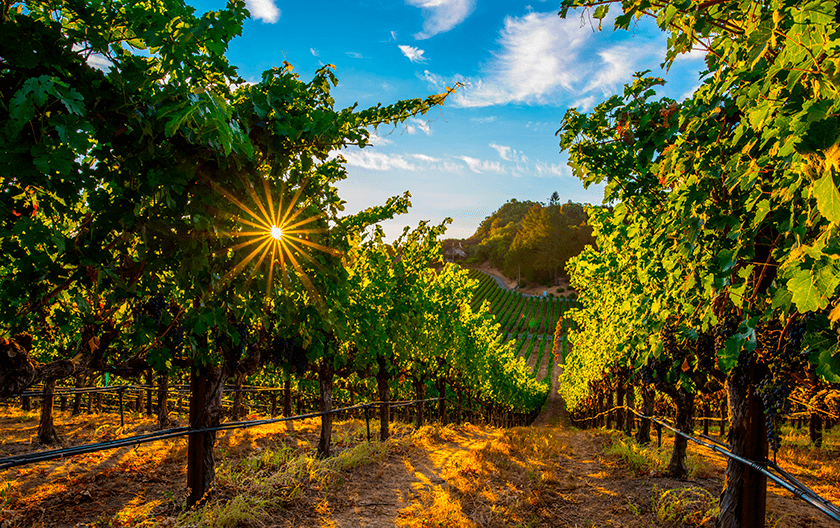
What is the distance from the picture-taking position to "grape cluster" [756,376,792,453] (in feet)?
10.6

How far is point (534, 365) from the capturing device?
48.9 meters

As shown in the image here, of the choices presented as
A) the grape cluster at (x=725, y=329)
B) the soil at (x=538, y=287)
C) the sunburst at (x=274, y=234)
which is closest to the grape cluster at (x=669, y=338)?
the grape cluster at (x=725, y=329)

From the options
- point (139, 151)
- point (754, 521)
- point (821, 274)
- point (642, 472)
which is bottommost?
point (642, 472)

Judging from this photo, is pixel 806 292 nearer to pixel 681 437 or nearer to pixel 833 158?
pixel 833 158

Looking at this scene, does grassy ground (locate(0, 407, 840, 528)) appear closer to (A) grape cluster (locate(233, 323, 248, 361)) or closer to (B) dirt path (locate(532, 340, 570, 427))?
(A) grape cluster (locate(233, 323, 248, 361))

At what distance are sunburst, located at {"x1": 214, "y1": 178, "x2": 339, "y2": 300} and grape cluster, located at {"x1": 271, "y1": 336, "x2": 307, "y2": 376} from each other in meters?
3.46

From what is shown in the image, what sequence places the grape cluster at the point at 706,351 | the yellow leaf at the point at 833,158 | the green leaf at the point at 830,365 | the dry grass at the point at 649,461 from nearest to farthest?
the yellow leaf at the point at 833,158
the green leaf at the point at 830,365
the grape cluster at the point at 706,351
the dry grass at the point at 649,461

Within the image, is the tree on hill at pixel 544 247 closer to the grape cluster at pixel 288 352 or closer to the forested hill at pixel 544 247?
the forested hill at pixel 544 247

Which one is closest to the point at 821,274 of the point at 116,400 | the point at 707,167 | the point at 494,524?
the point at 707,167

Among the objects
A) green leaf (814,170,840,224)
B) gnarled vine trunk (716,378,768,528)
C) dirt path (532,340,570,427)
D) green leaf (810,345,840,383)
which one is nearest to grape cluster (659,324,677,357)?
gnarled vine trunk (716,378,768,528)

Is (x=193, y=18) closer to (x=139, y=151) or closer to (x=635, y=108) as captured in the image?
(x=139, y=151)

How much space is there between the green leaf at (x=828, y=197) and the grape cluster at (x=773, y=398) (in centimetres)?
276

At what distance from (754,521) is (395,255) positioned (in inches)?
331

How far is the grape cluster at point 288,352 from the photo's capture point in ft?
21.3
